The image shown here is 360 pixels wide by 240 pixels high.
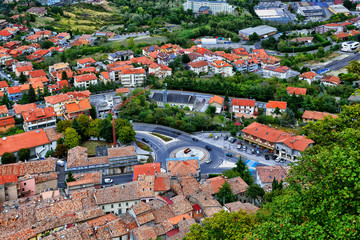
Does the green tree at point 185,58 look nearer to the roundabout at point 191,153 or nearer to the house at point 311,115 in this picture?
the house at point 311,115

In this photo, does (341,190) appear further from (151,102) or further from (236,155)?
(151,102)

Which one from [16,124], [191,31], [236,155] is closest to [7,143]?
[16,124]

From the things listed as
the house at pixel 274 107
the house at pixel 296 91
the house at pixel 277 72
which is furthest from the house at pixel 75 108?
the house at pixel 277 72

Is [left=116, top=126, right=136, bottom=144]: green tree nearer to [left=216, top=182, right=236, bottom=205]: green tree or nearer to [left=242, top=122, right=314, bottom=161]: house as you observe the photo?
[left=242, top=122, right=314, bottom=161]: house

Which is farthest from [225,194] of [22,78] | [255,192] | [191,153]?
[22,78]

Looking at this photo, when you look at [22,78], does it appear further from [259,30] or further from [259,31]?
[259,30]
